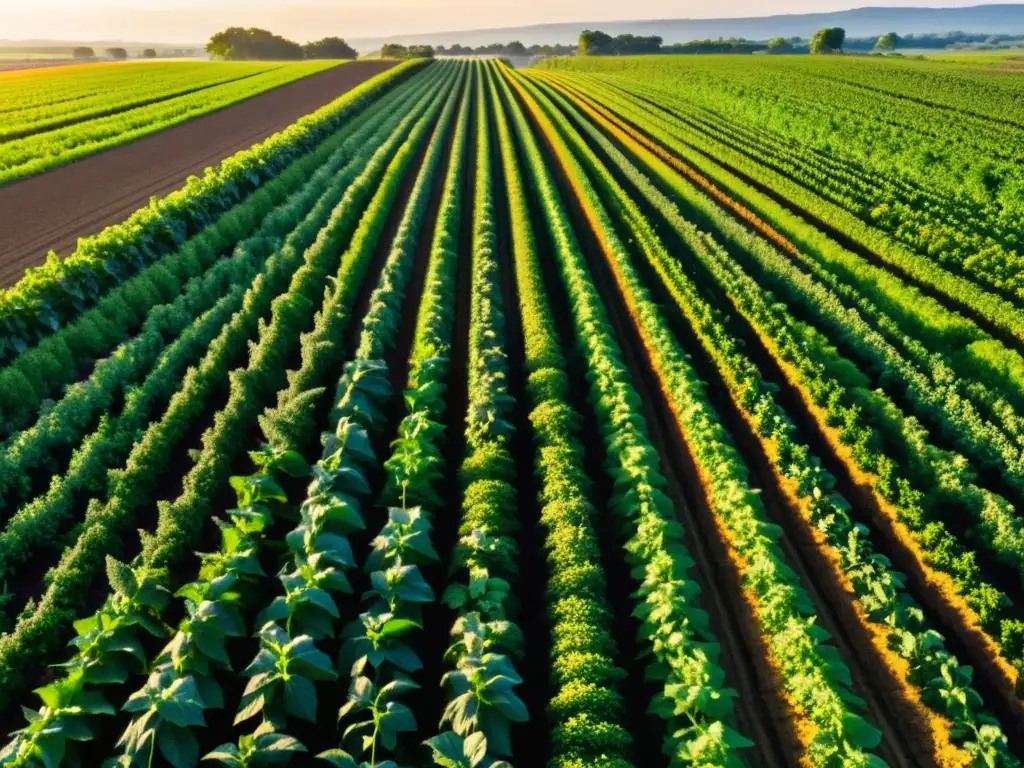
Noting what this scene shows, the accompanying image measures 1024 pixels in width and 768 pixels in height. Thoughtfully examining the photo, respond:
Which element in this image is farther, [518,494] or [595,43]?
[595,43]

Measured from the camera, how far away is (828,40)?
125 meters

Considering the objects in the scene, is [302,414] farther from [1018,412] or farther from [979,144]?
[979,144]

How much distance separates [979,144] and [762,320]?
986 inches

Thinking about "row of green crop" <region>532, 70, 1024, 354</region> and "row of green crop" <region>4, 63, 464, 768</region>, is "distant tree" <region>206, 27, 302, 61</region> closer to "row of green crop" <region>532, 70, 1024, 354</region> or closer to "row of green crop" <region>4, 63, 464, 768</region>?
"row of green crop" <region>532, 70, 1024, 354</region>

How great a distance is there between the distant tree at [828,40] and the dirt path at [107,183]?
11533 centimetres

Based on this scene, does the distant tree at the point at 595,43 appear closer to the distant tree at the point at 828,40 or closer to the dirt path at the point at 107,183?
the distant tree at the point at 828,40

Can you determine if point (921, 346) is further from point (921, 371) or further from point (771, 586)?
point (771, 586)

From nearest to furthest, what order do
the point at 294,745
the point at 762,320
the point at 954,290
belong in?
the point at 294,745 → the point at 762,320 → the point at 954,290

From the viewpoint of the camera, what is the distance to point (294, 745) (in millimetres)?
6359

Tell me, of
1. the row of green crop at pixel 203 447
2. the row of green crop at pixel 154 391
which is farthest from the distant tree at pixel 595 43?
the row of green crop at pixel 203 447

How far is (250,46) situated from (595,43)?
78999 mm

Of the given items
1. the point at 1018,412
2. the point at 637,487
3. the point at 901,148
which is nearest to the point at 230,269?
the point at 637,487

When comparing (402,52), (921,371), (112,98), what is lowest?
(921,371)

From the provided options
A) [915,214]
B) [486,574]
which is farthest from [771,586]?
[915,214]
